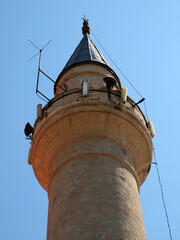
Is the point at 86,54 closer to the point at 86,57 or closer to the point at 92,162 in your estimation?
the point at 86,57

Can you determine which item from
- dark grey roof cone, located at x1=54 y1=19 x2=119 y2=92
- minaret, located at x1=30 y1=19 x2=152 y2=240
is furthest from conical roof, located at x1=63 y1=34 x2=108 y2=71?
minaret, located at x1=30 y1=19 x2=152 y2=240

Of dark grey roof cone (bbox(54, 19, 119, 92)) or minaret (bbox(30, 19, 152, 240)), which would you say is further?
dark grey roof cone (bbox(54, 19, 119, 92))

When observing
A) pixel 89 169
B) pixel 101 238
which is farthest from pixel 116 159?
pixel 101 238

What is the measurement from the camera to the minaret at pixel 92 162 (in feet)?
29.5

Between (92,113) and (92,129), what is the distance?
17.5 inches

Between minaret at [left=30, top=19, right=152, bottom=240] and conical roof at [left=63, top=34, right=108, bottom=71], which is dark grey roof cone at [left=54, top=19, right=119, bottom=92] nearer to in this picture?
conical roof at [left=63, top=34, right=108, bottom=71]

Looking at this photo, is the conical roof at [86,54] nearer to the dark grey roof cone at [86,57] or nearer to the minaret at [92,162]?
the dark grey roof cone at [86,57]

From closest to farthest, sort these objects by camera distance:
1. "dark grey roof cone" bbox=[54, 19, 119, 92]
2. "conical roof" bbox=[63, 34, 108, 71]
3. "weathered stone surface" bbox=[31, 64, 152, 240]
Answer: "weathered stone surface" bbox=[31, 64, 152, 240], "dark grey roof cone" bbox=[54, 19, 119, 92], "conical roof" bbox=[63, 34, 108, 71]

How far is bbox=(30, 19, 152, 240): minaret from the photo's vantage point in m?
8.99

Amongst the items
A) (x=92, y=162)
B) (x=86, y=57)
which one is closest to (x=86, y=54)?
(x=86, y=57)

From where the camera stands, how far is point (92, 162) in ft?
33.6

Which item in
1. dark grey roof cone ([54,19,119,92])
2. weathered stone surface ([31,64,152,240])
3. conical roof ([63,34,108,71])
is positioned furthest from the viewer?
conical roof ([63,34,108,71])

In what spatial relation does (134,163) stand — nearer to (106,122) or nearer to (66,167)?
(106,122)

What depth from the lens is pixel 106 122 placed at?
37.0ft
